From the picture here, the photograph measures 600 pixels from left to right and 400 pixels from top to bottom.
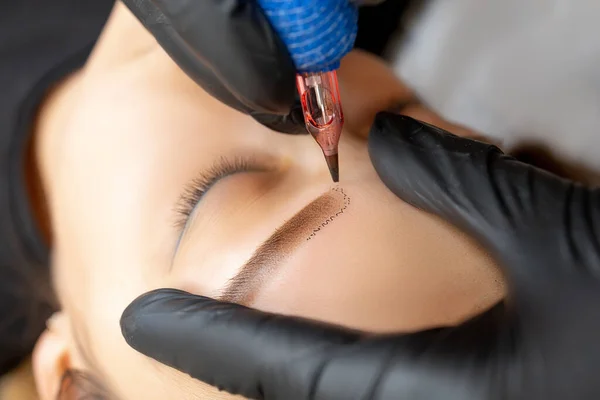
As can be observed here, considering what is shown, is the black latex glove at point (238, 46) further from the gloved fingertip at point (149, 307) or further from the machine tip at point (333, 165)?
the gloved fingertip at point (149, 307)

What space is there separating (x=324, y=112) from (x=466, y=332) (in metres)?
0.28

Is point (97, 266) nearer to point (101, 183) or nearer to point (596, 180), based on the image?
point (101, 183)

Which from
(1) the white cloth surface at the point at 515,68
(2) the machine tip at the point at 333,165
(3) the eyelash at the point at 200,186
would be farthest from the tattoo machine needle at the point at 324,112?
(1) the white cloth surface at the point at 515,68

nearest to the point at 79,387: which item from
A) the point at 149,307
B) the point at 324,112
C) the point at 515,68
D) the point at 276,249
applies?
the point at 149,307

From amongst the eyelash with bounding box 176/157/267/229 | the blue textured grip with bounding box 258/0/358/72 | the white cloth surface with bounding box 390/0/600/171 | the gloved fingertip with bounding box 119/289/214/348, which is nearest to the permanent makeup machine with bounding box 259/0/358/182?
the blue textured grip with bounding box 258/0/358/72

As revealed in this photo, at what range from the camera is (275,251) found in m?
0.60

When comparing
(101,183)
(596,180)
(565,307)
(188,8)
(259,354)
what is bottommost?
(596,180)

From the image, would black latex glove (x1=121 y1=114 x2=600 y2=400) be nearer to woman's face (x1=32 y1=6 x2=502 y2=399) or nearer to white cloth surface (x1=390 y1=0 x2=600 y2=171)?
woman's face (x1=32 y1=6 x2=502 y2=399)

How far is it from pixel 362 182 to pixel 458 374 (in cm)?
24

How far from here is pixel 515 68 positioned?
3.26ft

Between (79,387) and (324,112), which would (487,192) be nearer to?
(324,112)

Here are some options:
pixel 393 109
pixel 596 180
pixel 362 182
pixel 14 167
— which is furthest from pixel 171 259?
pixel 596 180

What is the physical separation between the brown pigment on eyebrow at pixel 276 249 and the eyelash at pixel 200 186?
101 millimetres

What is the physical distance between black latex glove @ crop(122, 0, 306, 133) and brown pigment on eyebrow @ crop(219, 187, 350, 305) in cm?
12
